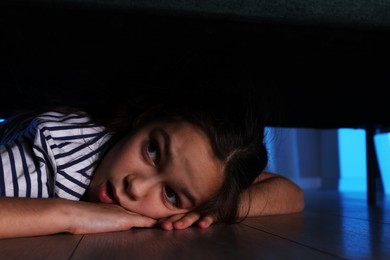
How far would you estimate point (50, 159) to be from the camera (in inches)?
30.4

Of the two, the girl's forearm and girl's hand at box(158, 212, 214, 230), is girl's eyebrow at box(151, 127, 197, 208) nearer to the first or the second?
girl's hand at box(158, 212, 214, 230)

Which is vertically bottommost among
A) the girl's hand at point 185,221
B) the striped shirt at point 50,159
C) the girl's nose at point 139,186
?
the girl's hand at point 185,221

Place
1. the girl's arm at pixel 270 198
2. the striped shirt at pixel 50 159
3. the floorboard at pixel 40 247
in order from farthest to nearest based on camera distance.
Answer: the girl's arm at pixel 270 198 < the striped shirt at pixel 50 159 < the floorboard at pixel 40 247

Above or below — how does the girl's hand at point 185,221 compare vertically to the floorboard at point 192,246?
above

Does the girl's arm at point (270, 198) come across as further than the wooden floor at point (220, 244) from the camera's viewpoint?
Yes

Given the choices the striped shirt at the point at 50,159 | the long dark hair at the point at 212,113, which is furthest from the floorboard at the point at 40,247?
the long dark hair at the point at 212,113

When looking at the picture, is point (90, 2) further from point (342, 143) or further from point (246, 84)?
point (342, 143)

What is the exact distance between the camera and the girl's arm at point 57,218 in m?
0.63

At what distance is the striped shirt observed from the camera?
0.74m

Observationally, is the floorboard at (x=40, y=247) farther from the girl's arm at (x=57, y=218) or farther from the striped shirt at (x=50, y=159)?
the striped shirt at (x=50, y=159)

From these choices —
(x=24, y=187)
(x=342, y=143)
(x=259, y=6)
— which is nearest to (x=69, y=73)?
(x=24, y=187)

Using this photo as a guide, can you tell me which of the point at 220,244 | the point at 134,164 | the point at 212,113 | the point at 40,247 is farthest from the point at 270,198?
the point at 40,247

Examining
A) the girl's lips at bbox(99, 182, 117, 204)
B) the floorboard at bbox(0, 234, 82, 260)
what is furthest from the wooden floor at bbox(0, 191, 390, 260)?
the girl's lips at bbox(99, 182, 117, 204)

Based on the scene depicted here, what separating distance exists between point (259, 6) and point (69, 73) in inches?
16.4
